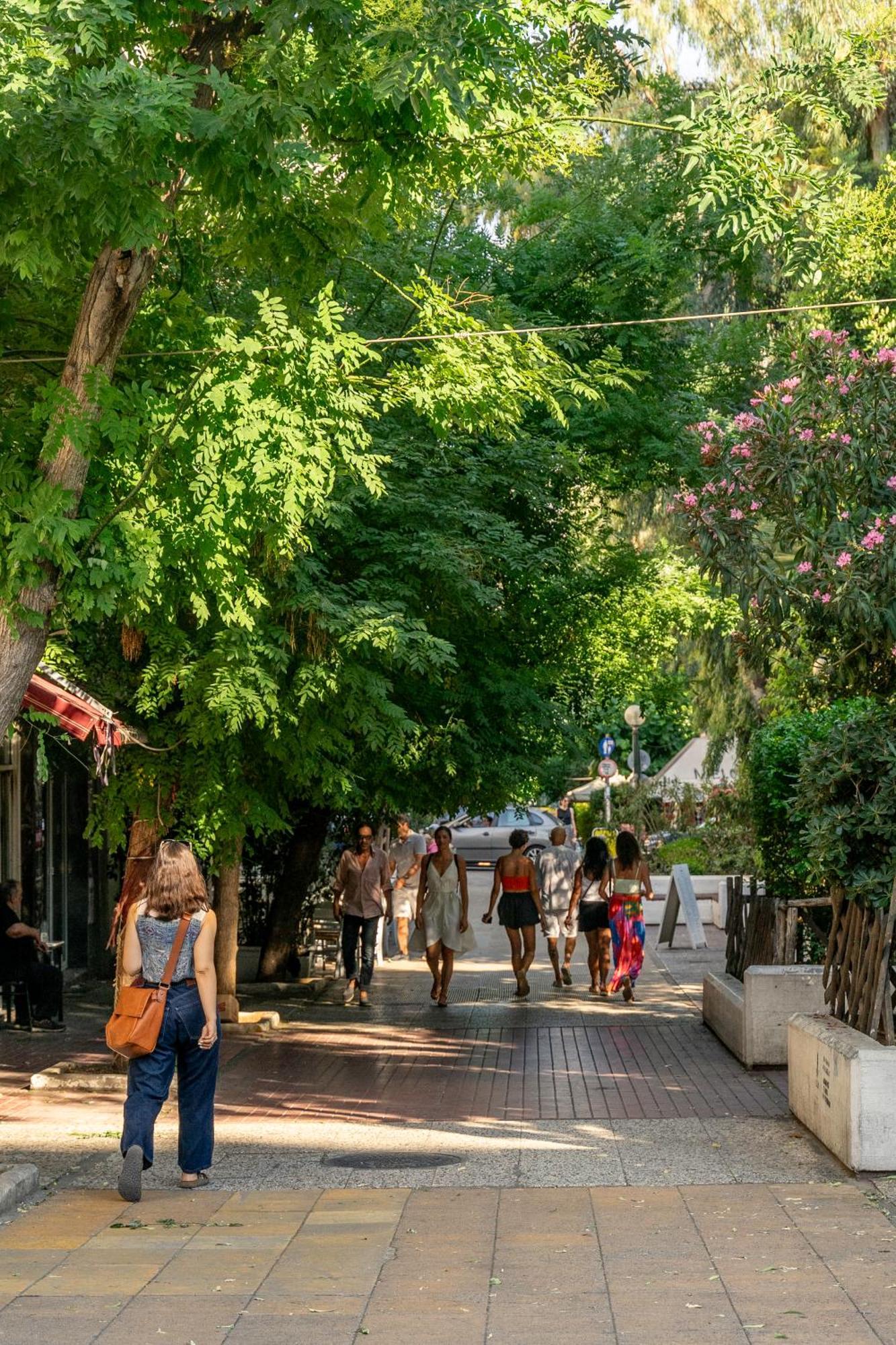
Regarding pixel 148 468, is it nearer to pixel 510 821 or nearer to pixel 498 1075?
pixel 498 1075

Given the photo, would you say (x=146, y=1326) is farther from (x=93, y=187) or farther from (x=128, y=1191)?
(x=93, y=187)

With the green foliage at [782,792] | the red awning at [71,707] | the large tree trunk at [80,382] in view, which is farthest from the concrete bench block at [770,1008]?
the large tree trunk at [80,382]

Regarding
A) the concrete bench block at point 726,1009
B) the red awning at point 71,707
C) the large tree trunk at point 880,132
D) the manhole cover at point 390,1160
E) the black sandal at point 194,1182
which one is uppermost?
the large tree trunk at point 880,132

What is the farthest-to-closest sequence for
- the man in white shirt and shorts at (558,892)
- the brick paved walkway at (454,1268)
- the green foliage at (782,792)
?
the man in white shirt and shorts at (558,892), the green foliage at (782,792), the brick paved walkway at (454,1268)

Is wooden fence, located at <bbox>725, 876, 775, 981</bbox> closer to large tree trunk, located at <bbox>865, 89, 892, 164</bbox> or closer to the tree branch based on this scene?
the tree branch

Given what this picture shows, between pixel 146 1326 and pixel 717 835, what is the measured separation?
23.9 metres

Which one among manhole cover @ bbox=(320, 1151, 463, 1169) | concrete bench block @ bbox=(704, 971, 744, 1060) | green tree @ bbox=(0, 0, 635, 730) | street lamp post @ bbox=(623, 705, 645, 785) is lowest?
manhole cover @ bbox=(320, 1151, 463, 1169)

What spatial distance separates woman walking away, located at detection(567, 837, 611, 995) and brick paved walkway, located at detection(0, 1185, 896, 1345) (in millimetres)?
9085

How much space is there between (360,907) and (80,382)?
31.9ft

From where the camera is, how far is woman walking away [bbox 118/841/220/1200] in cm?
795

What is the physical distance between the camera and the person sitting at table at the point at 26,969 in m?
14.5

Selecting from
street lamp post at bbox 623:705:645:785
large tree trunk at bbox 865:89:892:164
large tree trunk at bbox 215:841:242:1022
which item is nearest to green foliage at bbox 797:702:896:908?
large tree trunk at bbox 215:841:242:1022

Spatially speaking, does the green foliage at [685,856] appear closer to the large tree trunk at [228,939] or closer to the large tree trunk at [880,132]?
the large tree trunk at [880,132]

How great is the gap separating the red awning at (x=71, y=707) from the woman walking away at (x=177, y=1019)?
3.51 meters
